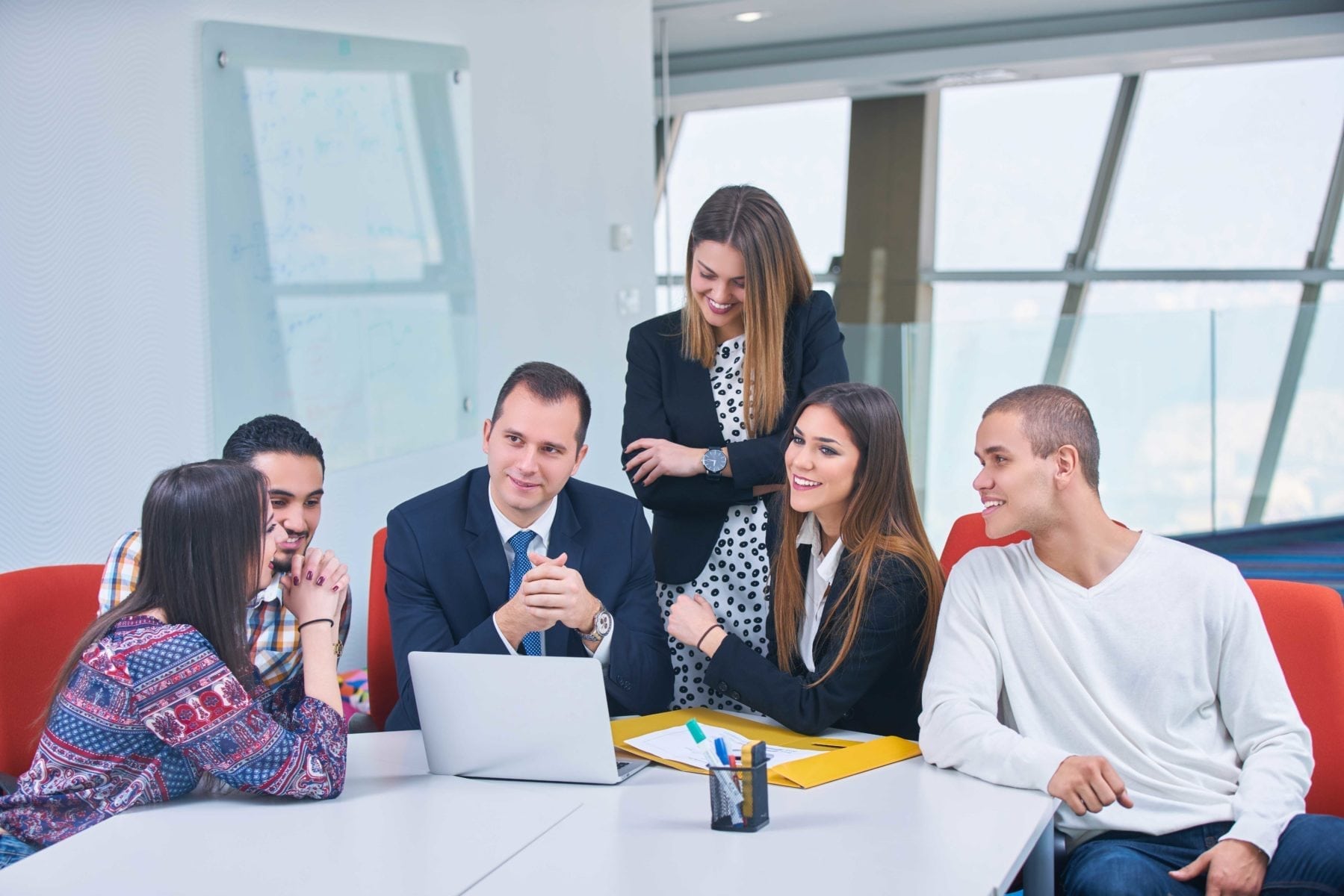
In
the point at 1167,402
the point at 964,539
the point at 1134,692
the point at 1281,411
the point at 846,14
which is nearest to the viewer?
the point at 1134,692

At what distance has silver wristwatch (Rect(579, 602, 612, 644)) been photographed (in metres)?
2.12

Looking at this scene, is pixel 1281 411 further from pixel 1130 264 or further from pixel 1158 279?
pixel 1130 264

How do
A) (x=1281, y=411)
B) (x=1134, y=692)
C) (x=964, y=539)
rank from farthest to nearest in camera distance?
(x=1281, y=411), (x=964, y=539), (x=1134, y=692)

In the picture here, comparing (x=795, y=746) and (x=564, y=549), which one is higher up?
(x=564, y=549)

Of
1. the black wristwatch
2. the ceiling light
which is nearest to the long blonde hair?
the black wristwatch

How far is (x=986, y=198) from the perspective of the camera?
761cm

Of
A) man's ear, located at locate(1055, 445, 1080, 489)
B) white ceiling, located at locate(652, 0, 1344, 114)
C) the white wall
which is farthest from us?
white ceiling, located at locate(652, 0, 1344, 114)

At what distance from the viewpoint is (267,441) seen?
231cm

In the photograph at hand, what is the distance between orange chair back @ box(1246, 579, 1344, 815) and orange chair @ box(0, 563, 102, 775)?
211 cm

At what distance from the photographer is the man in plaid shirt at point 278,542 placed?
6.66 feet

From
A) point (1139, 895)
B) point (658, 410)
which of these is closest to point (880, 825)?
point (1139, 895)

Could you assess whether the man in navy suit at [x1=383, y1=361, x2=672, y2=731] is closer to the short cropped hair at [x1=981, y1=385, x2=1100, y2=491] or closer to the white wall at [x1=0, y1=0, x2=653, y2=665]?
the short cropped hair at [x1=981, y1=385, x2=1100, y2=491]

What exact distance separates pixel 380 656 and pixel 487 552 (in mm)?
564

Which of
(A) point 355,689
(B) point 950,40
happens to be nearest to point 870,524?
(A) point 355,689
